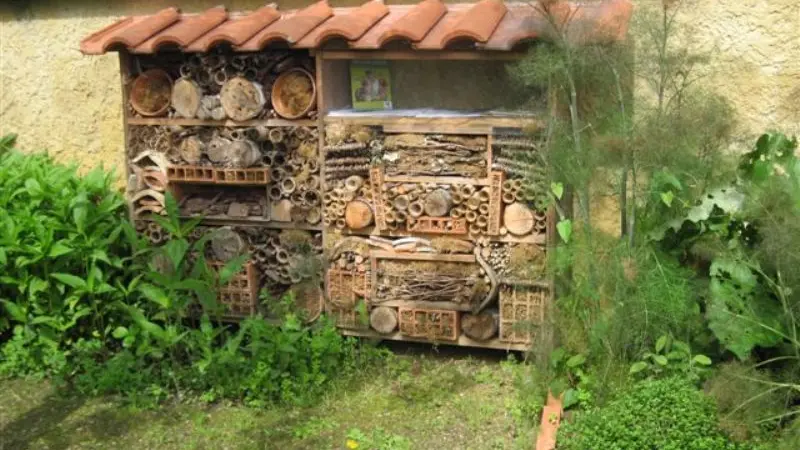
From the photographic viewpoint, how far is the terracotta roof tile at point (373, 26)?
19.3 feet

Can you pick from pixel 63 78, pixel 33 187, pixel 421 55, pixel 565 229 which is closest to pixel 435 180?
pixel 421 55

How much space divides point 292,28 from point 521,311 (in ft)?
7.98

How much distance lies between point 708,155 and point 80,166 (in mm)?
5221

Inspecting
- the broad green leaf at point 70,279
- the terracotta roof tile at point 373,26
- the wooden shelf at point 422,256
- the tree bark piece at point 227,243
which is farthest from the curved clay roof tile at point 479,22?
the broad green leaf at point 70,279

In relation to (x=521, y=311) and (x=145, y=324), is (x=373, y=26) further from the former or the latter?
(x=145, y=324)

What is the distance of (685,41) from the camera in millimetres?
6168

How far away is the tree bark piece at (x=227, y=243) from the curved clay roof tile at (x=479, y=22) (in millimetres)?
2089

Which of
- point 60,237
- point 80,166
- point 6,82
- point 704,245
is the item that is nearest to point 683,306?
point 704,245

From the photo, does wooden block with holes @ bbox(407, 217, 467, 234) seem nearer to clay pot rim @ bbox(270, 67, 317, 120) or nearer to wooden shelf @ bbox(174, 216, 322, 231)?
wooden shelf @ bbox(174, 216, 322, 231)

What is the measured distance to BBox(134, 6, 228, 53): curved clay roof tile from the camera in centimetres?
670

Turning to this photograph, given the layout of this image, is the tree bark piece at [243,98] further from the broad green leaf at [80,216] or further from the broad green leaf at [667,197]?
the broad green leaf at [667,197]

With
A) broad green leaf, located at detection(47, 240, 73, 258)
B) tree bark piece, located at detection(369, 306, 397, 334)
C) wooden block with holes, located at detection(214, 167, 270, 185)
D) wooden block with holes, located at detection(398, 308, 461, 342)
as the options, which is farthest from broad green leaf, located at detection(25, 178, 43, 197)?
wooden block with holes, located at detection(398, 308, 461, 342)

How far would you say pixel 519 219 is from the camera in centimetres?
620

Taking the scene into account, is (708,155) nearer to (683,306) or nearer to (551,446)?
(683,306)
